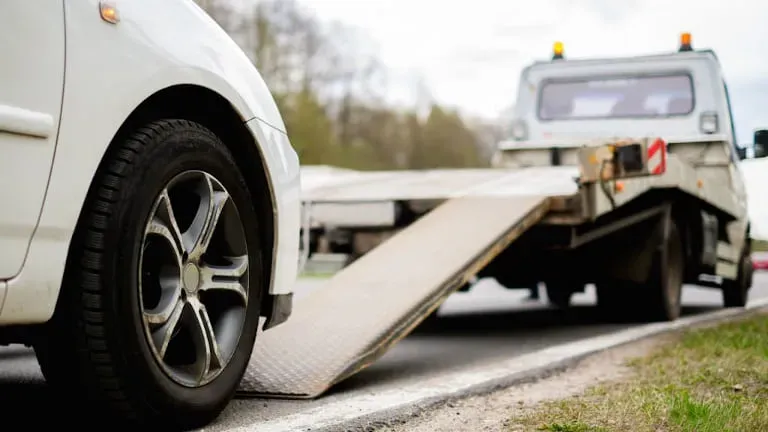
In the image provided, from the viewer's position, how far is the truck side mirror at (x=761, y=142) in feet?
30.9

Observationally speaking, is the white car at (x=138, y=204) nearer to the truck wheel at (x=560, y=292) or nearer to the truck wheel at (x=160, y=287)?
the truck wheel at (x=160, y=287)

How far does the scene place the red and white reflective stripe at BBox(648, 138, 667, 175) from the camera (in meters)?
6.85

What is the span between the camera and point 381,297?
5.01 meters

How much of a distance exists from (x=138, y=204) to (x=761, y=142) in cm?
780

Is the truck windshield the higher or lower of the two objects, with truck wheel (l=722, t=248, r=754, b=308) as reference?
higher

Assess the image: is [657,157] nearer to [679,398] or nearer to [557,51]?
[679,398]

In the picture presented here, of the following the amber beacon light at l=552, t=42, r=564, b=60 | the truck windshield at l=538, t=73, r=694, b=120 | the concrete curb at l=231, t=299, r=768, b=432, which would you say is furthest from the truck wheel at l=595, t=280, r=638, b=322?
the amber beacon light at l=552, t=42, r=564, b=60

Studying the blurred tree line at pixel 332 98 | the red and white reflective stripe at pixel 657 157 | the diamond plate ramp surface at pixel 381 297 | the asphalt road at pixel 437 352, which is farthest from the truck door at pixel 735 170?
the blurred tree line at pixel 332 98

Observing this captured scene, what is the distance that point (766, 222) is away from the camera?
10.9 m

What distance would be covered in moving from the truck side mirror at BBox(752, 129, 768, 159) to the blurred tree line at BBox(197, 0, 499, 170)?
764 inches

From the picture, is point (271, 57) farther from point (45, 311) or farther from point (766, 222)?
point (45, 311)

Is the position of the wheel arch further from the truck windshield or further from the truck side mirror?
the truck side mirror

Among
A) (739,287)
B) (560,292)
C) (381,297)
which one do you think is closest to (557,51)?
(560,292)

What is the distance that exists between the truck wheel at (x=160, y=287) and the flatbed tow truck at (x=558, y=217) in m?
0.69
